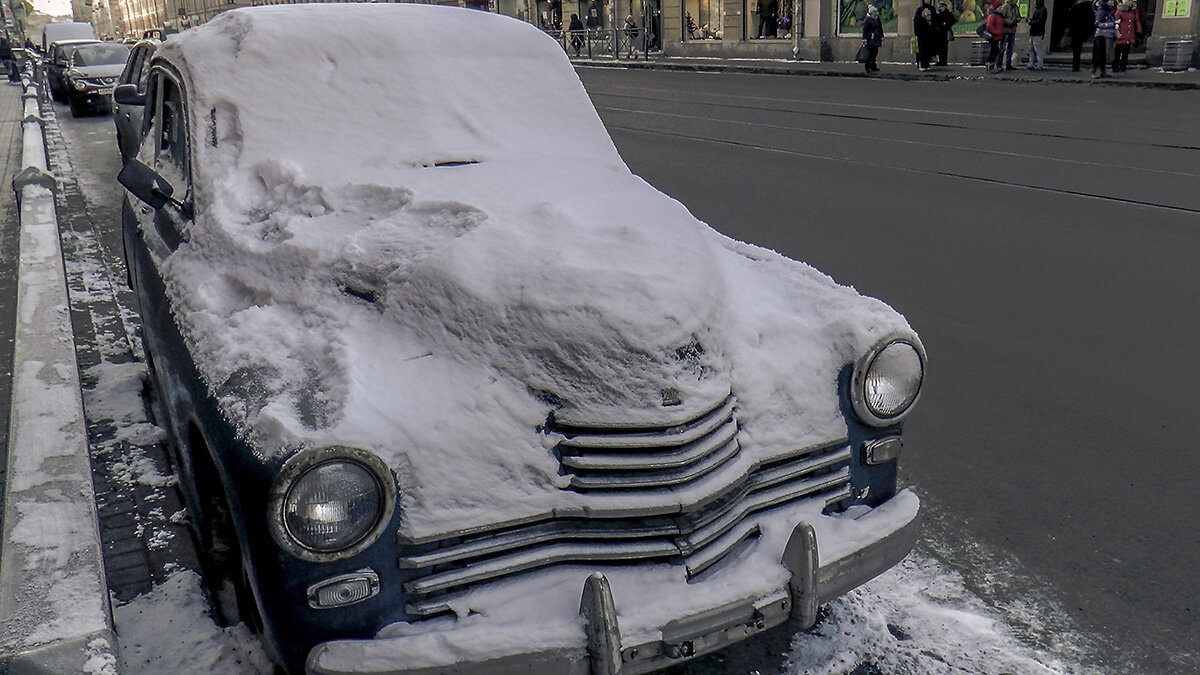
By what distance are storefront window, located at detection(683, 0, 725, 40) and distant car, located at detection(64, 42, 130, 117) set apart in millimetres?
24224

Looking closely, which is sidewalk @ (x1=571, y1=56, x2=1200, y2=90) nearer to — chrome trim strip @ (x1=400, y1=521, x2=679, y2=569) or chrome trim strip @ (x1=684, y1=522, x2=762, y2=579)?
chrome trim strip @ (x1=684, y1=522, x2=762, y2=579)

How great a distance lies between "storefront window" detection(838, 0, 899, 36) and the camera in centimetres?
3059

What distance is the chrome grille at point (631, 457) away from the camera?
233 centimetres

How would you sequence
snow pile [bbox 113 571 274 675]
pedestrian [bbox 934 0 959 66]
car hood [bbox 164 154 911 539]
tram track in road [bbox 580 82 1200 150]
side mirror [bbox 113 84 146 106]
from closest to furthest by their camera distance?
car hood [bbox 164 154 911 539]
snow pile [bbox 113 571 274 675]
side mirror [bbox 113 84 146 106]
tram track in road [bbox 580 82 1200 150]
pedestrian [bbox 934 0 959 66]

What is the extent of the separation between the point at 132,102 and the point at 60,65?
21814mm

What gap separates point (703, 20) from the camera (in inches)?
1578

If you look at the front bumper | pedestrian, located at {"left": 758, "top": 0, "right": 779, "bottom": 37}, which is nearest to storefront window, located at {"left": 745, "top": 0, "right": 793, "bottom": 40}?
pedestrian, located at {"left": 758, "top": 0, "right": 779, "bottom": 37}


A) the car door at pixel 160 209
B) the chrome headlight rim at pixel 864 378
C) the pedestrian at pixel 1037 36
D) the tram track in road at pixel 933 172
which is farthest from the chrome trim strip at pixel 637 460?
the pedestrian at pixel 1037 36

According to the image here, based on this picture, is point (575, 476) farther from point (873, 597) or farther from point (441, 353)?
point (873, 597)

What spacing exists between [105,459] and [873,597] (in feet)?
10.7

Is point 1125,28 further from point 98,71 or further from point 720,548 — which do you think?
point 720,548

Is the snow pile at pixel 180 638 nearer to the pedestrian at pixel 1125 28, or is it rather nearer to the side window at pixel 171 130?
the side window at pixel 171 130

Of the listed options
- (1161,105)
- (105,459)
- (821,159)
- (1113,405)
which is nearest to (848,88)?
(1161,105)

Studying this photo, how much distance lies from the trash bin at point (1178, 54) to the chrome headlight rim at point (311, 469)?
2492 cm
